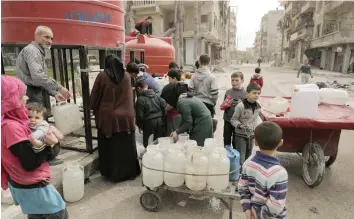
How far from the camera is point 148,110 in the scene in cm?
419

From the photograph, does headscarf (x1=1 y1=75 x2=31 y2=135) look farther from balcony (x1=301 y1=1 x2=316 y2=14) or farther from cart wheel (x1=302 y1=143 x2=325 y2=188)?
balcony (x1=301 y1=1 x2=316 y2=14)

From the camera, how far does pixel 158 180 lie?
3.09 m

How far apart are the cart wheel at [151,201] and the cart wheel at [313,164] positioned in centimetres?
228

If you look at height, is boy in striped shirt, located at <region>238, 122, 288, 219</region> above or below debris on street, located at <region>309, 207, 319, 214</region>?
above

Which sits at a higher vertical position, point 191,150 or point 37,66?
point 37,66

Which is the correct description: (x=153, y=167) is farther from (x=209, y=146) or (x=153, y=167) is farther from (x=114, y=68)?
(x=114, y=68)

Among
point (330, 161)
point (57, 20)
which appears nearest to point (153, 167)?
point (57, 20)

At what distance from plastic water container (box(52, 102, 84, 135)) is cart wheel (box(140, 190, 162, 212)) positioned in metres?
1.71

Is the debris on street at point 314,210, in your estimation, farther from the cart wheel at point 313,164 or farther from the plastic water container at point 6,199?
the plastic water container at point 6,199

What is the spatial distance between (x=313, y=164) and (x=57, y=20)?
452 centimetres

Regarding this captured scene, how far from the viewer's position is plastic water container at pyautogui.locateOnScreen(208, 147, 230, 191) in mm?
2923

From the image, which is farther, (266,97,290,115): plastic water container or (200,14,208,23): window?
(200,14,208,23): window

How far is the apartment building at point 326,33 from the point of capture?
80.6ft

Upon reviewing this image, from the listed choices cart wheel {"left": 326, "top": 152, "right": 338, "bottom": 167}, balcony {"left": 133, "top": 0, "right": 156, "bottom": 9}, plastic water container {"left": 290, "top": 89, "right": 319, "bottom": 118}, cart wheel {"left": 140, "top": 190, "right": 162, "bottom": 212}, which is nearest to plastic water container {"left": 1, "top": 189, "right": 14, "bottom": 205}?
cart wheel {"left": 140, "top": 190, "right": 162, "bottom": 212}
